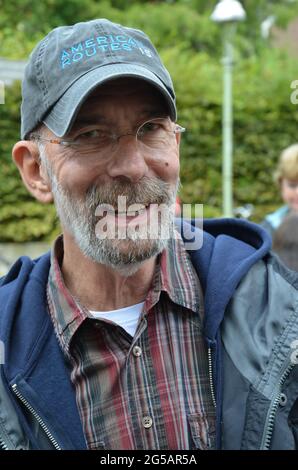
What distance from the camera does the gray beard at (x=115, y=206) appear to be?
5.60ft

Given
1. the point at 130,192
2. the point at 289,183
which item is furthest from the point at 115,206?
the point at 289,183

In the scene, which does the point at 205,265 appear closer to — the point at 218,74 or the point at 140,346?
the point at 140,346

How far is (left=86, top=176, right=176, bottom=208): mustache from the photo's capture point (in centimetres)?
170

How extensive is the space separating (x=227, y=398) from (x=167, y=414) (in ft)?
0.53

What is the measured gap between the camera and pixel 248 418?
1544 mm

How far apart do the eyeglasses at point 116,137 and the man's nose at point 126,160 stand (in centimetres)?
1

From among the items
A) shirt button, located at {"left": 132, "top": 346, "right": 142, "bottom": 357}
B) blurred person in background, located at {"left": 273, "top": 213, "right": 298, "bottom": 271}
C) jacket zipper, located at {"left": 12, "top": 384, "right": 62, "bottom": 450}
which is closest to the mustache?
shirt button, located at {"left": 132, "top": 346, "right": 142, "bottom": 357}

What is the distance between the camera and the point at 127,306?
182 centimetres

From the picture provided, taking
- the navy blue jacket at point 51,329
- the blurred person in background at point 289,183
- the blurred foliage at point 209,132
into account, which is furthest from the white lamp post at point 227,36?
the navy blue jacket at point 51,329

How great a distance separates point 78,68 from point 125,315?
657mm

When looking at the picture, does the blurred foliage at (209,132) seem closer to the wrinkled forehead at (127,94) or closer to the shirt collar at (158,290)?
the shirt collar at (158,290)
